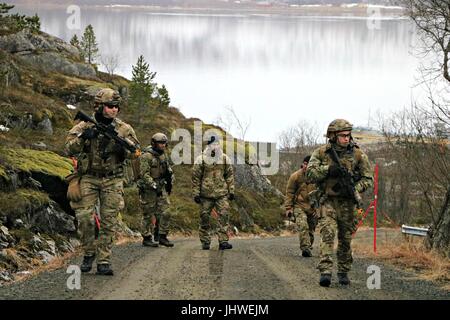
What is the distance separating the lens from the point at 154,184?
15.3 m

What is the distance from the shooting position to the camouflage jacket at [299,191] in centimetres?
1517

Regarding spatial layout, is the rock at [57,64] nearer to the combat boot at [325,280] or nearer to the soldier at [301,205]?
the soldier at [301,205]

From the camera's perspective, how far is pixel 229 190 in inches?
598

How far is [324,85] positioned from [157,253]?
136 m

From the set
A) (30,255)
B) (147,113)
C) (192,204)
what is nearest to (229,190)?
(30,255)

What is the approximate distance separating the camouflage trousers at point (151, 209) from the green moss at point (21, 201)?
2003 millimetres

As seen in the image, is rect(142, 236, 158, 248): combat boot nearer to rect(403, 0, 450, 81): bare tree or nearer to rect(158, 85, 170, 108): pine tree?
rect(403, 0, 450, 81): bare tree

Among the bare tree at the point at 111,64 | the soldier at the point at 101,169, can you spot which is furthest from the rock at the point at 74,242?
the bare tree at the point at 111,64

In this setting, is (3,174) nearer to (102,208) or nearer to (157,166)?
(157,166)

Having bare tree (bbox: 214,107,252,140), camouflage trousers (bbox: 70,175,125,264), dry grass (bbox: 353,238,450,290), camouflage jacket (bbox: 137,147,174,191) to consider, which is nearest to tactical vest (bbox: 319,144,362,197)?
dry grass (bbox: 353,238,450,290)

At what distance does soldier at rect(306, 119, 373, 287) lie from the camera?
1005 cm

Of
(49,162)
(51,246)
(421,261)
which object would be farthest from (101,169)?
(49,162)

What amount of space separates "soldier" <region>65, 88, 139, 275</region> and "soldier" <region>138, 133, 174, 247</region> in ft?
15.7

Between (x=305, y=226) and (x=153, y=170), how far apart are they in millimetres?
3366
